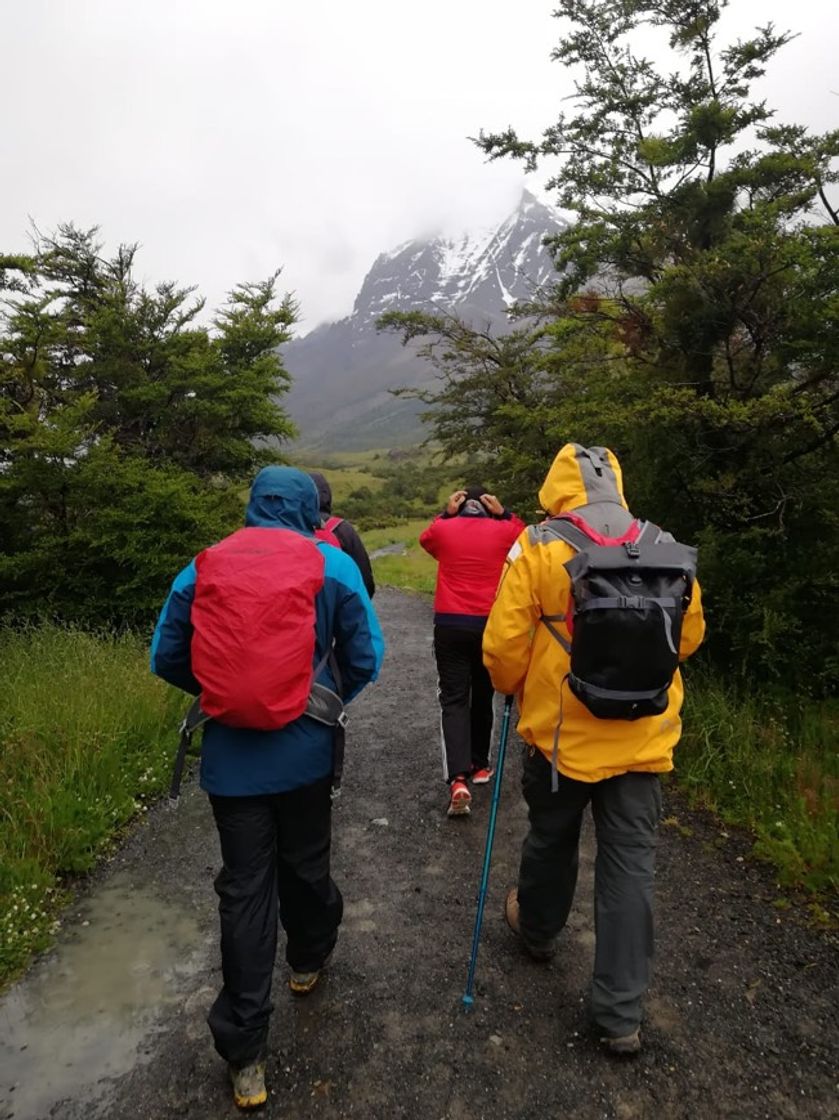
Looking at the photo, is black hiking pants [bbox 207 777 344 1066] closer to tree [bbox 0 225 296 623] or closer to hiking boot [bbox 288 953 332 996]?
hiking boot [bbox 288 953 332 996]

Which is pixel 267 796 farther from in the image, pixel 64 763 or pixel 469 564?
pixel 64 763

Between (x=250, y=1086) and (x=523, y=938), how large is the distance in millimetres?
1417

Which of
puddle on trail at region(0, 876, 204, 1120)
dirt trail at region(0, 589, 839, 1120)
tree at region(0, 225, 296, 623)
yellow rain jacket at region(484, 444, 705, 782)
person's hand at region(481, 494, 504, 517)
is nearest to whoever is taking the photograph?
dirt trail at region(0, 589, 839, 1120)

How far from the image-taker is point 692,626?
297 centimetres

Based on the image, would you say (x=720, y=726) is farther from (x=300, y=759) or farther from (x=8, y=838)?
(x=8, y=838)

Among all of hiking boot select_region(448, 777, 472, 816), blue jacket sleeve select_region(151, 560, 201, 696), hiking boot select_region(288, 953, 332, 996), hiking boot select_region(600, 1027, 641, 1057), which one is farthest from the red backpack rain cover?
hiking boot select_region(448, 777, 472, 816)

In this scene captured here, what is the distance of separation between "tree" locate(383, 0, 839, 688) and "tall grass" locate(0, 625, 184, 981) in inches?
197

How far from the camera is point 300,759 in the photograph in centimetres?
264

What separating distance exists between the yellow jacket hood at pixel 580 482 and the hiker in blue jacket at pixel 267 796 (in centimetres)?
104

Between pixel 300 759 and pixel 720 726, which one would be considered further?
pixel 720 726

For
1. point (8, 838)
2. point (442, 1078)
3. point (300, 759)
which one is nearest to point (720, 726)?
point (442, 1078)

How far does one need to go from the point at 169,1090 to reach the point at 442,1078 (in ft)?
3.55

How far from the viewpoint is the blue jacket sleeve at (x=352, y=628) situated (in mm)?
2781

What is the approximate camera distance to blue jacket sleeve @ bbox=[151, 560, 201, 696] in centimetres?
262
